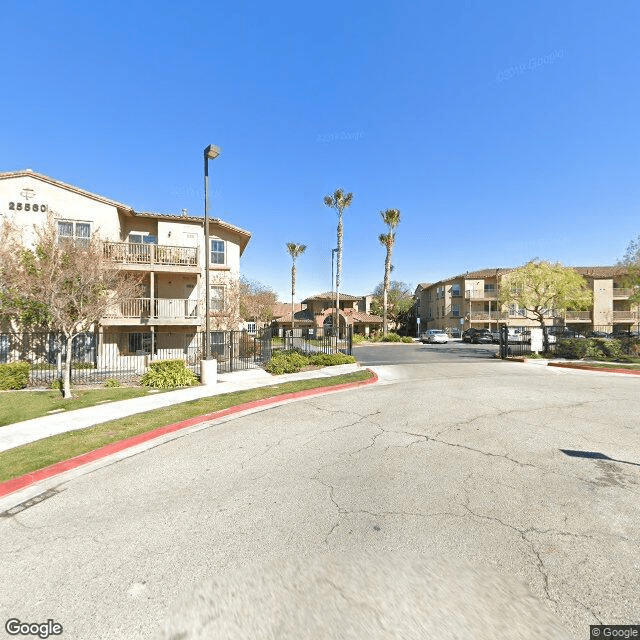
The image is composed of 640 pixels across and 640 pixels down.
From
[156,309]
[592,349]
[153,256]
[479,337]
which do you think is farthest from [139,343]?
[479,337]

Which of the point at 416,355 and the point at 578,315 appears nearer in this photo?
the point at 416,355

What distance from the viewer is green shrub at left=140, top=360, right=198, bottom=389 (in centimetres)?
1187

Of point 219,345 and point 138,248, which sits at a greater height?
point 138,248

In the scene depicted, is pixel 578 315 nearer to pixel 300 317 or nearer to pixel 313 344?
pixel 313 344

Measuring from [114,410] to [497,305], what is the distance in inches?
1957

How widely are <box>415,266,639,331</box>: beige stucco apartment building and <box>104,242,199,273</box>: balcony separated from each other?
1533 inches

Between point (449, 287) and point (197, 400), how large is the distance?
48.9m

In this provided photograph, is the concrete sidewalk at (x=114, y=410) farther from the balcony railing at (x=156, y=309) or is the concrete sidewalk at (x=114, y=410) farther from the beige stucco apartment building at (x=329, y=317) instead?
the beige stucco apartment building at (x=329, y=317)

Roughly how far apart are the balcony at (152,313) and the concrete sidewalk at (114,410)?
572cm

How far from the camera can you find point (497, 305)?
47.3 meters

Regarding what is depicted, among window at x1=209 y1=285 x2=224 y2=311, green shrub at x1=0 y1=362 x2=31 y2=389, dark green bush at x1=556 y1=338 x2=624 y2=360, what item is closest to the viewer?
green shrub at x1=0 y1=362 x2=31 y2=389

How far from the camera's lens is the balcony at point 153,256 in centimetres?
1703

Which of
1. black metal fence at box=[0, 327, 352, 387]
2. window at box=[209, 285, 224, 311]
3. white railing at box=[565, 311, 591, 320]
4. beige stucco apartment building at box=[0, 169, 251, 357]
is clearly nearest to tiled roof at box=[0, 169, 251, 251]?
beige stucco apartment building at box=[0, 169, 251, 357]

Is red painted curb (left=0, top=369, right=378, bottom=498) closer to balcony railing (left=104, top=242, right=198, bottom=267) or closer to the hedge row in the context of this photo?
the hedge row
